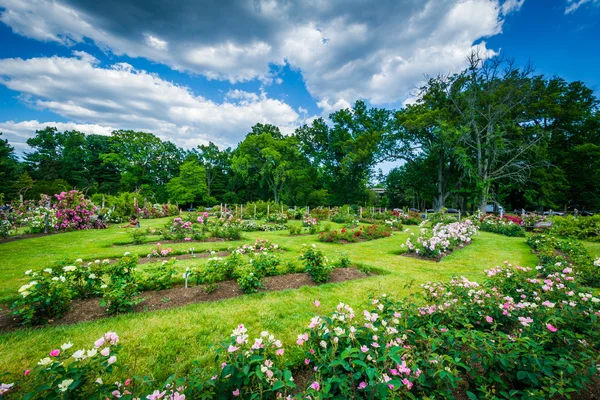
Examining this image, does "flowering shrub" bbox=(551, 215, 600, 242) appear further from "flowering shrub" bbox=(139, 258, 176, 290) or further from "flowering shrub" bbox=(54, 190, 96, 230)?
"flowering shrub" bbox=(54, 190, 96, 230)

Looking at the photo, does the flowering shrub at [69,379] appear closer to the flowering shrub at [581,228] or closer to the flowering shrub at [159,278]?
the flowering shrub at [159,278]

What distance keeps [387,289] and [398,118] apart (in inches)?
1165

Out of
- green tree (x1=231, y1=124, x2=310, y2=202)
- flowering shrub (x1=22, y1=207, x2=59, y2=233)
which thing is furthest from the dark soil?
green tree (x1=231, y1=124, x2=310, y2=202)

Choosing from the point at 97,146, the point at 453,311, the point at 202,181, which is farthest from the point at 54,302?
the point at 97,146

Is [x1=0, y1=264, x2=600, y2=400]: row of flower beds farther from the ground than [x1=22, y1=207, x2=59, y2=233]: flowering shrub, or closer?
farther from the ground

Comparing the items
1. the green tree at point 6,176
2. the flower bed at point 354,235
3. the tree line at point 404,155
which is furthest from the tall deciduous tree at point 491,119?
the green tree at point 6,176

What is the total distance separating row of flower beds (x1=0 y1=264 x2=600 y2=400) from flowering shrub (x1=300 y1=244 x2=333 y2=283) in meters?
2.20

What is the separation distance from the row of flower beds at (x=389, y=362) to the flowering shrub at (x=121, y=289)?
4.22 ft

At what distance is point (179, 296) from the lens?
402 cm

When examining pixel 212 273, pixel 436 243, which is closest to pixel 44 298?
pixel 212 273

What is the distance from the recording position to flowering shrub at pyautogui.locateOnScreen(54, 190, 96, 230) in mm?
10781

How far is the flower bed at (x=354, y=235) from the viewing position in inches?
391

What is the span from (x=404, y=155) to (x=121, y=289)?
31.3 m

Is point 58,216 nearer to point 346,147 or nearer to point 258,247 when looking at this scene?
point 258,247
